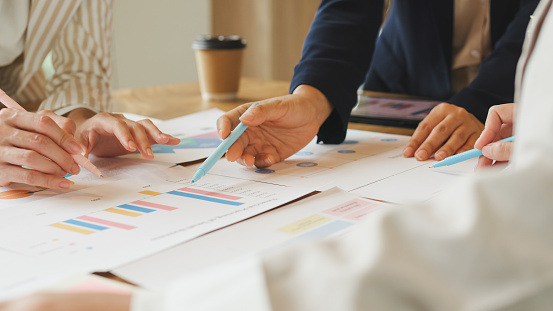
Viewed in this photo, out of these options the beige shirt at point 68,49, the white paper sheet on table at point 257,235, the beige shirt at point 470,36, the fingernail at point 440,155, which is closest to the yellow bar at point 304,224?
the white paper sheet on table at point 257,235

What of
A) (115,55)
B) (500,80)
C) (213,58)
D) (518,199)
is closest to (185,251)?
(518,199)

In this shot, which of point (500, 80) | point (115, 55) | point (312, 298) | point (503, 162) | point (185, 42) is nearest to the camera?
point (312, 298)

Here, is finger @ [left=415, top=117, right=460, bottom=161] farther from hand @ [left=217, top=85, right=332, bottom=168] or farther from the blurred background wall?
the blurred background wall

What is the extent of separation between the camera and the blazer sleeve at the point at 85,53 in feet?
3.78

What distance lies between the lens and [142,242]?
539 millimetres

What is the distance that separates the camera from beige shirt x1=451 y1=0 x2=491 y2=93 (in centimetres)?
121

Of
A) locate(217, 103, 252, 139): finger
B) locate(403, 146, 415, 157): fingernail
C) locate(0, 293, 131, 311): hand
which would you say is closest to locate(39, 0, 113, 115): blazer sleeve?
locate(217, 103, 252, 139): finger

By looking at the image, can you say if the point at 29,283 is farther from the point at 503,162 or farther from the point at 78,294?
the point at 503,162

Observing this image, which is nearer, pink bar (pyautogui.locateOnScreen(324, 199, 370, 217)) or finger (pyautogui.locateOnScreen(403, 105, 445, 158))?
pink bar (pyautogui.locateOnScreen(324, 199, 370, 217))

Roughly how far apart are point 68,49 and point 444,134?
0.75 m

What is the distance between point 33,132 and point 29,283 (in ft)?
1.10

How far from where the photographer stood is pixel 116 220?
1.98 ft

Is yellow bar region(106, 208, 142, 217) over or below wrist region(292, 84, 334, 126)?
below

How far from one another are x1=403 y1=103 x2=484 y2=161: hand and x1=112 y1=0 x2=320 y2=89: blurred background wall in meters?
2.13
